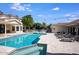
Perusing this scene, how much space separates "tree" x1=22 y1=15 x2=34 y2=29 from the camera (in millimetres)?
6063

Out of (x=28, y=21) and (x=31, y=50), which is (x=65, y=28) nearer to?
(x=28, y=21)

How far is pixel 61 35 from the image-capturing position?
6602 millimetres

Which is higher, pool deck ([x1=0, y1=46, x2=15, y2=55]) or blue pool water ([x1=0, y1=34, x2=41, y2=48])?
blue pool water ([x1=0, y1=34, x2=41, y2=48])

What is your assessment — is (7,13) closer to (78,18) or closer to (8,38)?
(8,38)

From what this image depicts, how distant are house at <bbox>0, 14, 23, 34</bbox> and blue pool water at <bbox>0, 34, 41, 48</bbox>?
0.91 feet

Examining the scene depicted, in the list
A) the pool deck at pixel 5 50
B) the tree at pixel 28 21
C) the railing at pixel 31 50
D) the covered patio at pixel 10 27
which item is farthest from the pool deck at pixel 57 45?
the pool deck at pixel 5 50

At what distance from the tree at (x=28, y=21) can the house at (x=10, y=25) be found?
0.16m

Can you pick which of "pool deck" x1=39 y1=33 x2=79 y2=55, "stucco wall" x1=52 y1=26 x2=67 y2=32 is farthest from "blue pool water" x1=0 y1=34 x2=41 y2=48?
"stucco wall" x1=52 y1=26 x2=67 y2=32

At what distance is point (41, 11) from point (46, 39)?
1.22 m

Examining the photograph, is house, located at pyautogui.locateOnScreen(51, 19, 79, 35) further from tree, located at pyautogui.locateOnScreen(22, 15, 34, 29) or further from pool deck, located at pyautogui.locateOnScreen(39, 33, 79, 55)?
tree, located at pyautogui.locateOnScreen(22, 15, 34, 29)

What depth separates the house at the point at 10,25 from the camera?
20.5 ft

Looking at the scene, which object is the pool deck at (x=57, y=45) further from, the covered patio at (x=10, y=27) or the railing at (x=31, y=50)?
the covered patio at (x=10, y=27)

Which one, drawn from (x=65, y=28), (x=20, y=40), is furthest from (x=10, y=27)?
(x=65, y=28)
